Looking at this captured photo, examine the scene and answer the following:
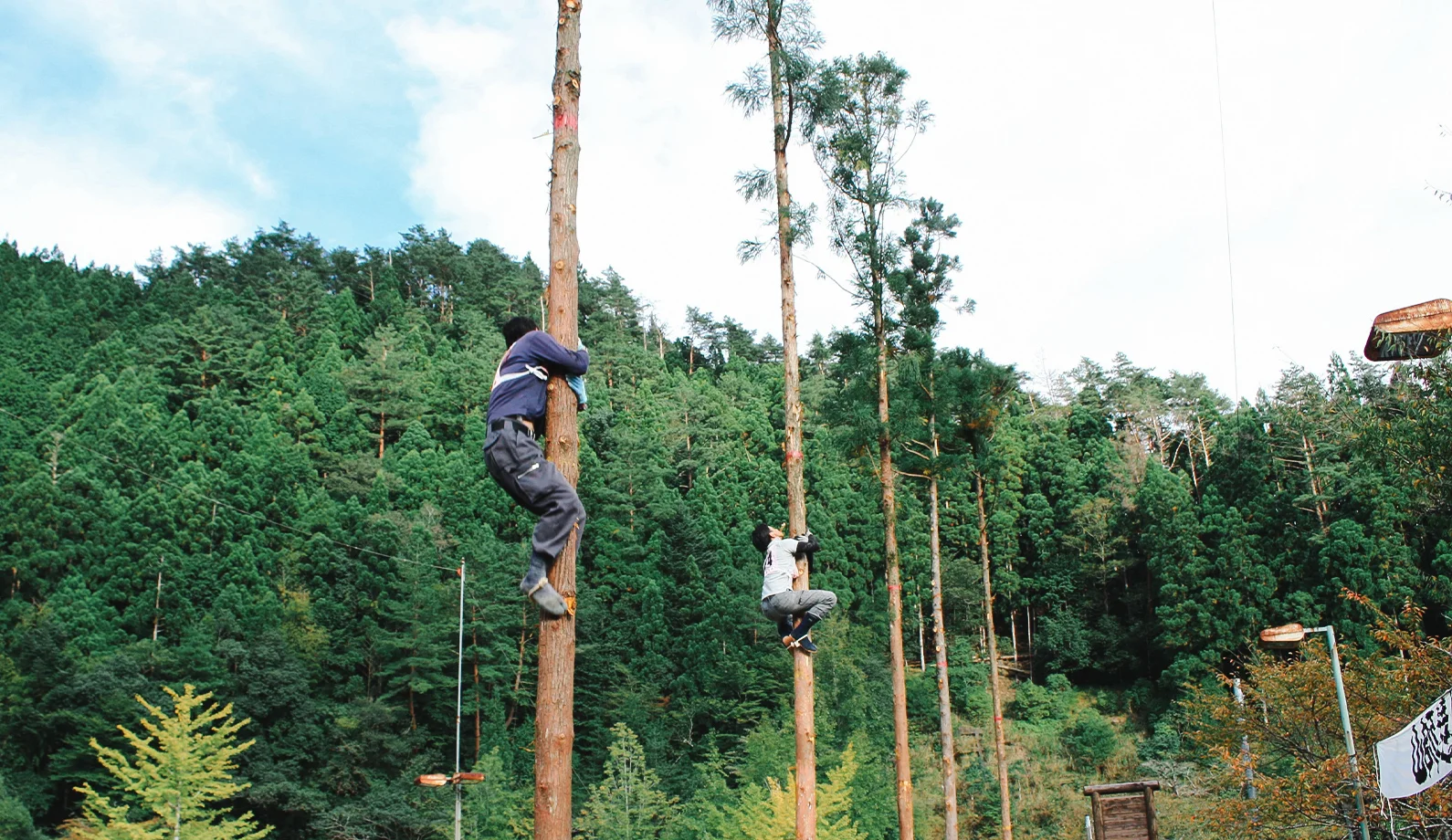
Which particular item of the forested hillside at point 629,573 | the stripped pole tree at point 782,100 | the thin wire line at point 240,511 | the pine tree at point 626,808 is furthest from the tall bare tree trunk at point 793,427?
the thin wire line at point 240,511

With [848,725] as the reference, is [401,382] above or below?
above

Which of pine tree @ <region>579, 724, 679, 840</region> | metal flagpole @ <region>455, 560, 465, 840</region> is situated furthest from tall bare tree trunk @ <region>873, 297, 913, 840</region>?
pine tree @ <region>579, 724, 679, 840</region>

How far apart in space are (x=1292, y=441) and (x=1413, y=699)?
3201cm

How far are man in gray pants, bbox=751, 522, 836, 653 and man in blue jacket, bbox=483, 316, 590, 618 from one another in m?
3.84

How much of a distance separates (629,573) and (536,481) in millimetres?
37462

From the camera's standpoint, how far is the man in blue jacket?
5066mm

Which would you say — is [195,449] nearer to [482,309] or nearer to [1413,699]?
[482,309]

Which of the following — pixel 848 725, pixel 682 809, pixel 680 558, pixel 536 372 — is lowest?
pixel 682 809

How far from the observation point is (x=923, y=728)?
38719mm

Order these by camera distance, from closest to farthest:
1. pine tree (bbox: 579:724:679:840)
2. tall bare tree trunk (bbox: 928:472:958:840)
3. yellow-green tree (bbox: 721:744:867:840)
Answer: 1. tall bare tree trunk (bbox: 928:472:958:840)
2. yellow-green tree (bbox: 721:744:867:840)
3. pine tree (bbox: 579:724:679:840)

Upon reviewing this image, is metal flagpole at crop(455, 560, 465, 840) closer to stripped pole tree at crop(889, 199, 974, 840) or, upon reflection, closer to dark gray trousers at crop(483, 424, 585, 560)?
stripped pole tree at crop(889, 199, 974, 840)

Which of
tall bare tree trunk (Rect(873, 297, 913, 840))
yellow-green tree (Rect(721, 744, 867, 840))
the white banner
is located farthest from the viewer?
yellow-green tree (Rect(721, 744, 867, 840))

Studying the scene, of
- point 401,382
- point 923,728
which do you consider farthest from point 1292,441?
point 401,382

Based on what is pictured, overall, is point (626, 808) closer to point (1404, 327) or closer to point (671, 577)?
point (671, 577)
